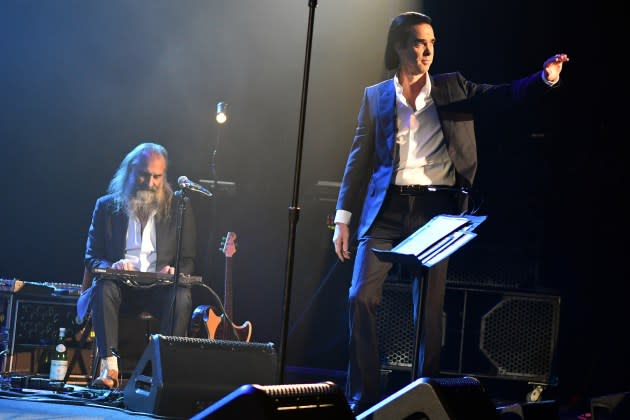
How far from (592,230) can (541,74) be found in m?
2.04

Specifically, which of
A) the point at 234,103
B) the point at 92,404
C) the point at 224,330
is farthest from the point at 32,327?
the point at 234,103

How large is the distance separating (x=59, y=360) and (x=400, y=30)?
120 inches

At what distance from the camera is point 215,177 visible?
A: 6184 millimetres

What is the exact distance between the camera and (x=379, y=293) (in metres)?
3.67

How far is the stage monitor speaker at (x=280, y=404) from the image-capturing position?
197 cm

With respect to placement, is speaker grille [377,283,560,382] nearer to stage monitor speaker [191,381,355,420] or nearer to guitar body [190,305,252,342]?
guitar body [190,305,252,342]

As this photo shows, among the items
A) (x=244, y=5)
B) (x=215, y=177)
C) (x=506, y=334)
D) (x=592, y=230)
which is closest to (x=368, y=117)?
(x=506, y=334)

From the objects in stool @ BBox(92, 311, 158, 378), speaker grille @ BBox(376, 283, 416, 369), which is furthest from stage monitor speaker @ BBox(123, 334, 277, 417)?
stool @ BBox(92, 311, 158, 378)

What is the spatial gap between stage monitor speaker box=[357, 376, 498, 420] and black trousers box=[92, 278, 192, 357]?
2770mm

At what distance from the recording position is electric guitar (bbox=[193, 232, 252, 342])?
555 centimetres

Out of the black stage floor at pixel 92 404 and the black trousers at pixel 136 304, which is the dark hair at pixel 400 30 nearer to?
the black stage floor at pixel 92 404

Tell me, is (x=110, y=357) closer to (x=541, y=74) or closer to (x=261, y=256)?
(x=261, y=256)

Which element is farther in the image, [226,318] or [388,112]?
[226,318]

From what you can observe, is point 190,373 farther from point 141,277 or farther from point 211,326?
point 211,326
